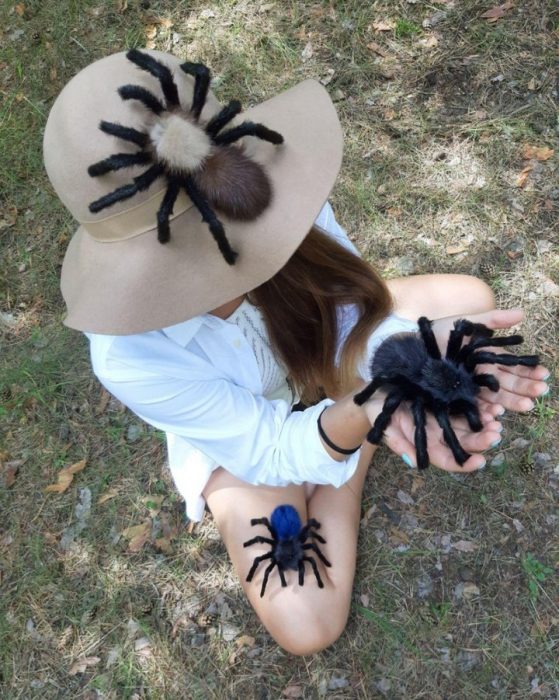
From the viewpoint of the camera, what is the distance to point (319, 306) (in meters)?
2.17

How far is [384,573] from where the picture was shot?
2.96m

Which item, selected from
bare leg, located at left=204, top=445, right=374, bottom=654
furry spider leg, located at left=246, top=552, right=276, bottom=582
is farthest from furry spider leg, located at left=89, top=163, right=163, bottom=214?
furry spider leg, located at left=246, top=552, right=276, bottom=582

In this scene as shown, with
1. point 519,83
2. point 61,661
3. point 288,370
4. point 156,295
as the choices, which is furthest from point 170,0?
point 61,661

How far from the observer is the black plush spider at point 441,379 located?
1.68m

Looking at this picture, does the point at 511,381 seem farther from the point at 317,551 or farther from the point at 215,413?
the point at 317,551

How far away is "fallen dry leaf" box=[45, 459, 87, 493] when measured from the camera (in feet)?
11.2

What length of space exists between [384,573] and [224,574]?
2.63 ft

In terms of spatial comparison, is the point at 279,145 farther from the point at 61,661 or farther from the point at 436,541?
the point at 61,661

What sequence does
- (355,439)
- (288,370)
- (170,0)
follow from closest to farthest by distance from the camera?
(355,439) < (288,370) < (170,0)

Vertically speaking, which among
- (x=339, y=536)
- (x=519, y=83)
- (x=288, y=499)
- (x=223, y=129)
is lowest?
(x=339, y=536)

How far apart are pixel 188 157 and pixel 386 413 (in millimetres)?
879

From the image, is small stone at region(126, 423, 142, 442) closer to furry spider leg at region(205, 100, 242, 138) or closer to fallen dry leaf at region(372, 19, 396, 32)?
furry spider leg at region(205, 100, 242, 138)

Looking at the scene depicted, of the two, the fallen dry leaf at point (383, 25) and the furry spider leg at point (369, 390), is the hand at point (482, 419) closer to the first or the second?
the furry spider leg at point (369, 390)

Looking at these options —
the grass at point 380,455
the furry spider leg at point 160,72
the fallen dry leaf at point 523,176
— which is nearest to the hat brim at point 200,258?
the furry spider leg at point 160,72
